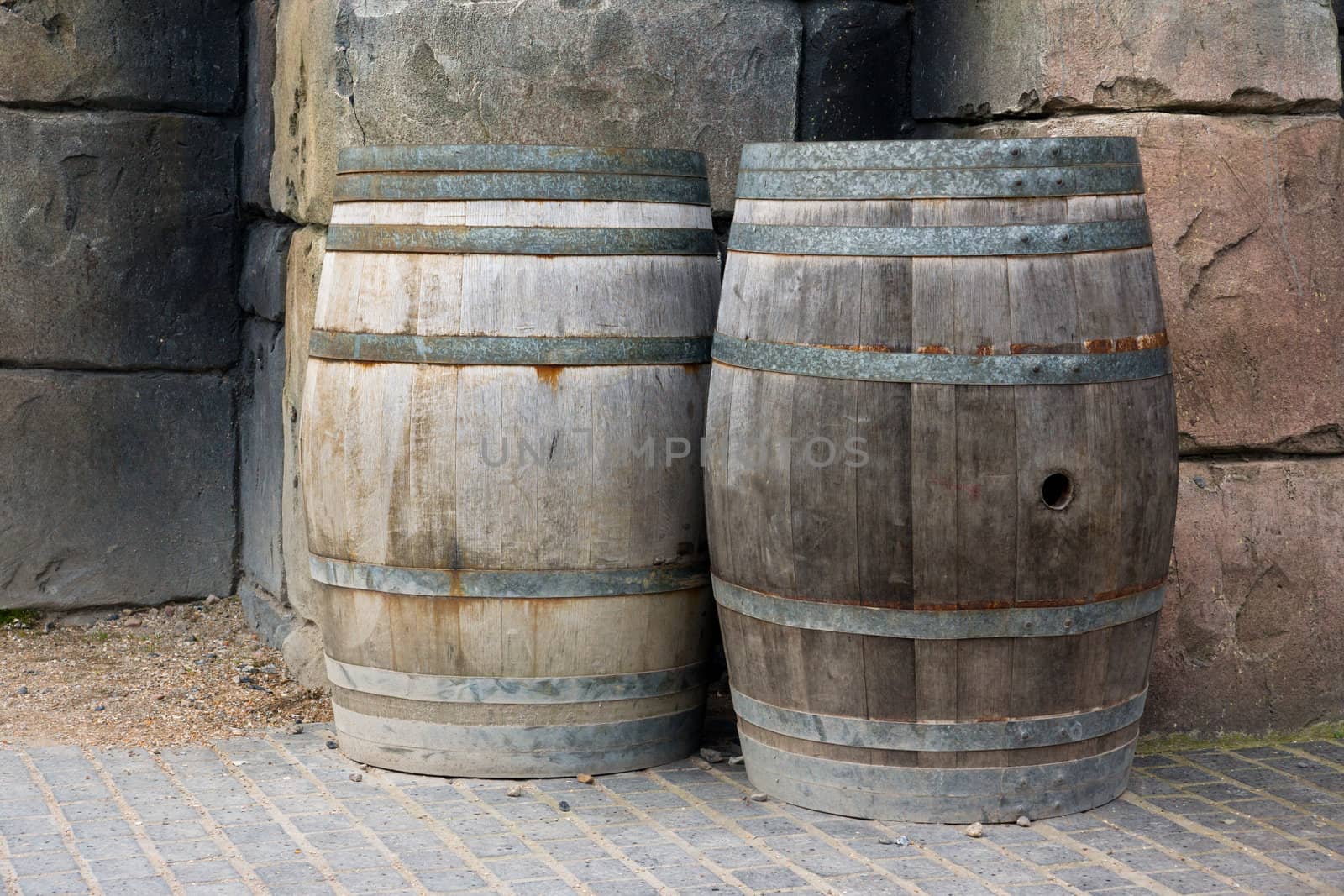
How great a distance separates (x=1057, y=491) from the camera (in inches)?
124

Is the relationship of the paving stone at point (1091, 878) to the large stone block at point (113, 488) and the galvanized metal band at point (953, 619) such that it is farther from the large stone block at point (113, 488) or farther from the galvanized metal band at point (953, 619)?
the large stone block at point (113, 488)

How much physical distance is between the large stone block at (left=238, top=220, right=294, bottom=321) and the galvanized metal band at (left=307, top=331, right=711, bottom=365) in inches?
45.6

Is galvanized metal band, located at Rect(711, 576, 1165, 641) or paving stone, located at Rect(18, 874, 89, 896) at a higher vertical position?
galvanized metal band, located at Rect(711, 576, 1165, 641)

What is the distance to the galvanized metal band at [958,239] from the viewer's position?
3055mm

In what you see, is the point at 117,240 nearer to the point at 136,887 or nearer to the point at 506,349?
the point at 506,349

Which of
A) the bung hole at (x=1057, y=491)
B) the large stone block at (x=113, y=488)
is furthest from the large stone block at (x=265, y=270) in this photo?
the bung hole at (x=1057, y=491)

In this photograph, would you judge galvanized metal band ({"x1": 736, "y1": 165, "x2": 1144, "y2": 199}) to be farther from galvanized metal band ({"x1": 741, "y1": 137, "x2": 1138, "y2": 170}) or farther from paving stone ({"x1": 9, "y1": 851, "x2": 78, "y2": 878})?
paving stone ({"x1": 9, "y1": 851, "x2": 78, "y2": 878})

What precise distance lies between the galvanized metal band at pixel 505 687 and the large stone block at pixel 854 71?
1.51 metres

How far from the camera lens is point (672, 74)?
4055mm

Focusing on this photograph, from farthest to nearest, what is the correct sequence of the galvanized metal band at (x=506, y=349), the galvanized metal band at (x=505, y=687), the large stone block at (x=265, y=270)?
the large stone block at (x=265, y=270) → the galvanized metal band at (x=505, y=687) → the galvanized metal band at (x=506, y=349)

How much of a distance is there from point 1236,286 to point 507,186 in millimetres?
1700

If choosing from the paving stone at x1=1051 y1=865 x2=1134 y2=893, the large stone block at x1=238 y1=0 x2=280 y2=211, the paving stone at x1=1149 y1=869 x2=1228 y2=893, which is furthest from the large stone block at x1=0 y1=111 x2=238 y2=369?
the paving stone at x1=1149 y1=869 x2=1228 y2=893

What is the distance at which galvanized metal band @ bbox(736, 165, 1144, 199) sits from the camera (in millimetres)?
3055

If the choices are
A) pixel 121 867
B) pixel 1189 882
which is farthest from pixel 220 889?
pixel 1189 882
